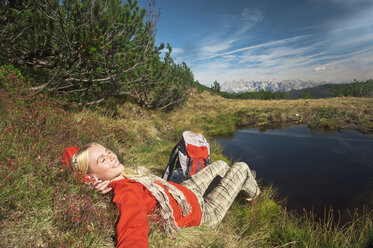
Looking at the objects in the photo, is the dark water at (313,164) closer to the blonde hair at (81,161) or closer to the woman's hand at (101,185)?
the woman's hand at (101,185)

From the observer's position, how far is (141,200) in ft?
5.86

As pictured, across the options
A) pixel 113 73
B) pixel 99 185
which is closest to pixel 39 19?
pixel 113 73

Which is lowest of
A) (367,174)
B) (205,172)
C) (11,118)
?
(367,174)

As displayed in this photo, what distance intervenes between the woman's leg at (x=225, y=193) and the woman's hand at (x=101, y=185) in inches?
50.6

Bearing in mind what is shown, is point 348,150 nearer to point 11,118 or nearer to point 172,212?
point 172,212

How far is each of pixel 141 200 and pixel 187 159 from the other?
8.49ft

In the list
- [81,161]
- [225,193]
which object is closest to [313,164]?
[225,193]

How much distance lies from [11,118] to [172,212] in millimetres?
2869

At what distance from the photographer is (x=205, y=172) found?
129 inches

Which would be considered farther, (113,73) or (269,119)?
(269,119)

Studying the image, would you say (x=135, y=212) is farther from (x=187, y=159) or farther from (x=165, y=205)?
(x=187, y=159)

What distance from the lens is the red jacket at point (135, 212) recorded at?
1485mm

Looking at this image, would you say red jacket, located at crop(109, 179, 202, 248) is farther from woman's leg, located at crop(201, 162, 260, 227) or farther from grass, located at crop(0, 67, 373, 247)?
woman's leg, located at crop(201, 162, 260, 227)

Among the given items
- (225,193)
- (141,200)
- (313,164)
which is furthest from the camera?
(313,164)
